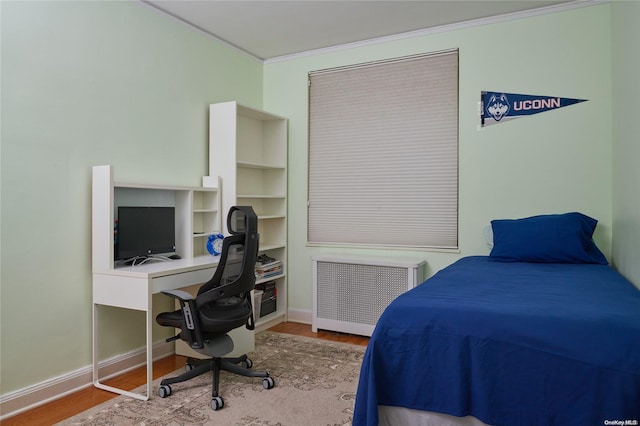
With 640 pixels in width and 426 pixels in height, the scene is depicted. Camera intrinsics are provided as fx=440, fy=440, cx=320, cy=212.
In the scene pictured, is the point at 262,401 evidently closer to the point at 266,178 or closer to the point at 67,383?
the point at 67,383

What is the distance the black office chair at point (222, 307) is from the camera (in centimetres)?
269

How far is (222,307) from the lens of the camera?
2.82m

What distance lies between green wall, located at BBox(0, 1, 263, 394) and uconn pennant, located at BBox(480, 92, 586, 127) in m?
2.65

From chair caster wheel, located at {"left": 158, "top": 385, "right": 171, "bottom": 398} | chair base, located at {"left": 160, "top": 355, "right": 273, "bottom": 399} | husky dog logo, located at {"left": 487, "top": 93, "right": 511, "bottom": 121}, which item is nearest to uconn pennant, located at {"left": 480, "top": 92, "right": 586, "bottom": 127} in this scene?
husky dog logo, located at {"left": 487, "top": 93, "right": 511, "bottom": 121}

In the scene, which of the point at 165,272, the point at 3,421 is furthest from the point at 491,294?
the point at 3,421

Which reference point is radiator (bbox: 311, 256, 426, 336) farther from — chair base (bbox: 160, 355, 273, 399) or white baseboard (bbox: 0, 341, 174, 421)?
white baseboard (bbox: 0, 341, 174, 421)

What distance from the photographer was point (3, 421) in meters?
2.49

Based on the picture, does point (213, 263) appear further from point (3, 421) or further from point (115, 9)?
point (115, 9)

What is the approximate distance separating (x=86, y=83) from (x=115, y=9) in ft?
2.08

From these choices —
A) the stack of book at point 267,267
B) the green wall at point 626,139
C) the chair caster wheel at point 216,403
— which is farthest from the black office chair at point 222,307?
the green wall at point 626,139

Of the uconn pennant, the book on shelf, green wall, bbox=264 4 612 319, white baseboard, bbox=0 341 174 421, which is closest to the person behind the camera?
white baseboard, bbox=0 341 174 421

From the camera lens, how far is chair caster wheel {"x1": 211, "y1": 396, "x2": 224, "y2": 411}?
8.43 ft

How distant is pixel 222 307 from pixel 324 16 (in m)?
2.55

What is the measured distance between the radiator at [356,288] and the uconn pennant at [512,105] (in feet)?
4.64
